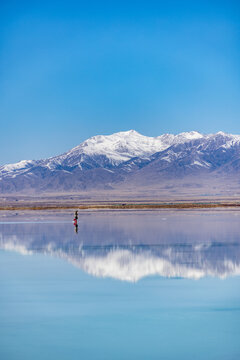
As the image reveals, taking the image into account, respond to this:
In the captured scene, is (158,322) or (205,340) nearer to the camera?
(205,340)

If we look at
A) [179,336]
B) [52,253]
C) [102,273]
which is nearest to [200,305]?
[179,336]

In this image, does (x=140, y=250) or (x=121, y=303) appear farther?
(x=140, y=250)

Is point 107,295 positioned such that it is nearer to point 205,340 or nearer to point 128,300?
point 128,300

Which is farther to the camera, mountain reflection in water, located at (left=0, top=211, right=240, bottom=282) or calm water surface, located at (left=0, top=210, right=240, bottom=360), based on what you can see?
mountain reflection in water, located at (left=0, top=211, right=240, bottom=282)

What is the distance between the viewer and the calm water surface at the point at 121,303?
10375 millimetres

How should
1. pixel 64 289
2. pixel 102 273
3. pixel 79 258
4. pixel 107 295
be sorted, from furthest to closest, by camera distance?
pixel 79 258 < pixel 102 273 < pixel 64 289 < pixel 107 295

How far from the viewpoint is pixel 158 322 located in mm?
11984

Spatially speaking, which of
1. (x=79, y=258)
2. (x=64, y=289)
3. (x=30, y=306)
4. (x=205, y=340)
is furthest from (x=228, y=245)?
(x=205, y=340)

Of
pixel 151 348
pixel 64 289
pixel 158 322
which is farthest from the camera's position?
pixel 64 289

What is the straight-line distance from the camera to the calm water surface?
1038cm

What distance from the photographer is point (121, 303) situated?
13773mm

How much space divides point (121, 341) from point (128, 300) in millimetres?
3372

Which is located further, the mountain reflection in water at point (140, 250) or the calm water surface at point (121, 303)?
the mountain reflection in water at point (140, 250)

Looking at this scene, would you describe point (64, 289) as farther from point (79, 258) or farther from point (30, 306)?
point (79, 258)
